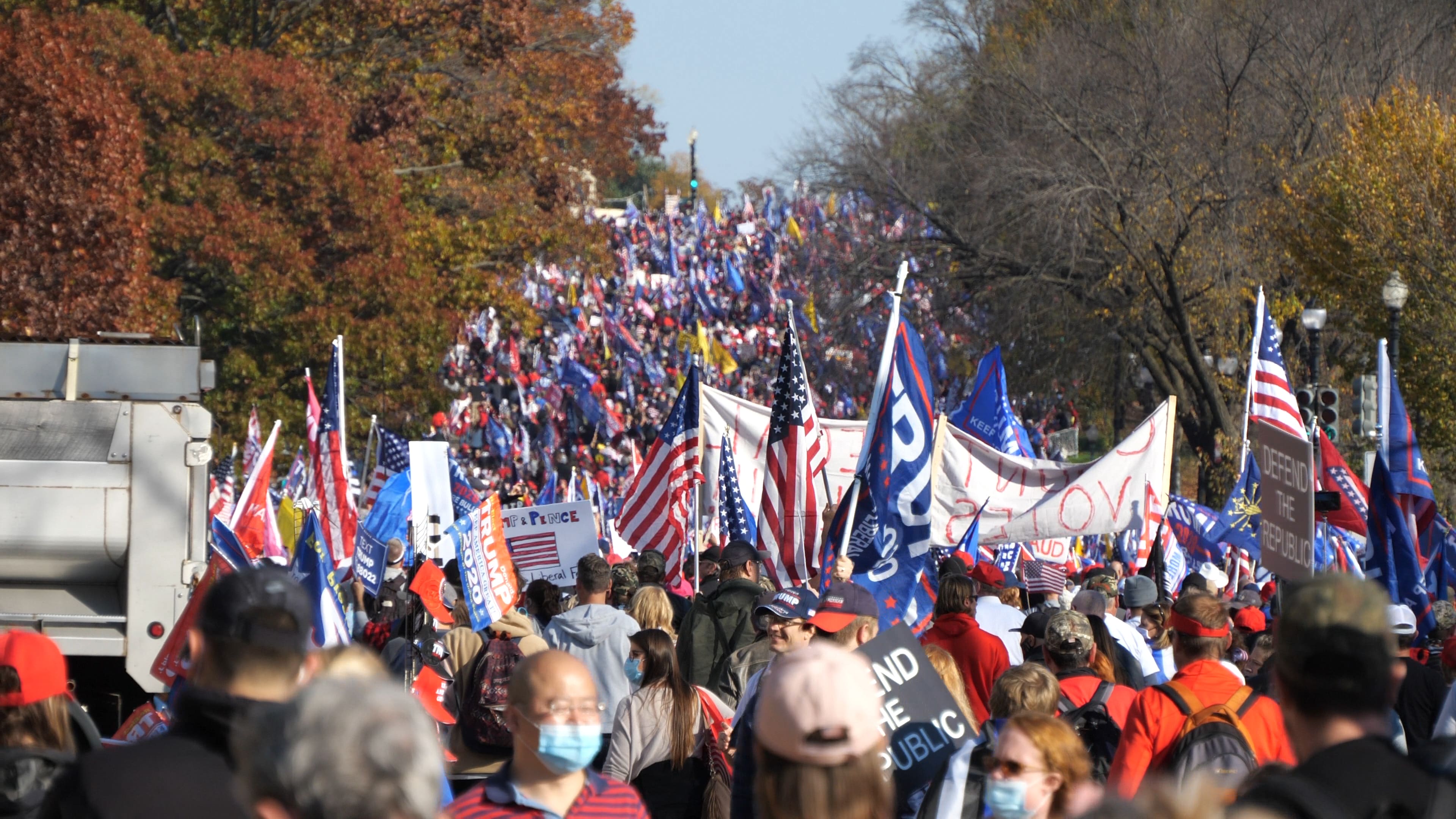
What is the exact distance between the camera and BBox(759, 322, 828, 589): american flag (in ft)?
36.6

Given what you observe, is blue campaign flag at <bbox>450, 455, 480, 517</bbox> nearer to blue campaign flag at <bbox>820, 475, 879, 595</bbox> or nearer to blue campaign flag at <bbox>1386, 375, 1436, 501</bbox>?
blue campaign flag at <bbox>820, 475, 879, 595</bbox>

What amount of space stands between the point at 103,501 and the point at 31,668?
213 inches

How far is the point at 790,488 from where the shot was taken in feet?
36.7

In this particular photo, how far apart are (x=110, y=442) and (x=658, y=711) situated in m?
4.27

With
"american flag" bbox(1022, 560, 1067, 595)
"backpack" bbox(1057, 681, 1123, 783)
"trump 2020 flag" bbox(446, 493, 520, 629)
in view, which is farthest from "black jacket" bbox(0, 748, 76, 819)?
"american flag" bbox(1022, 560, 1067, 595)

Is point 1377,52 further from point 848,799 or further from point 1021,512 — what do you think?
point 848,799

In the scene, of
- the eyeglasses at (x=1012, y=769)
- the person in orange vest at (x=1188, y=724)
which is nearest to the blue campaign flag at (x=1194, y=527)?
the person in orange vest at (x=1188, y=724)

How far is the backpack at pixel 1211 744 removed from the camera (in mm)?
4805

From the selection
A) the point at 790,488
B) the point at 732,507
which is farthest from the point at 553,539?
the point at 732,507

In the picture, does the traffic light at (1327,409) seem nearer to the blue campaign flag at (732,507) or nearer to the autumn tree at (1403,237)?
the autumn tree at (1403,237)

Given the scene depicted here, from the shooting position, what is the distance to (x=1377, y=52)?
95.6 ft

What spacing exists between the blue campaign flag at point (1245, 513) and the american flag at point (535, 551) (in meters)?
6.22

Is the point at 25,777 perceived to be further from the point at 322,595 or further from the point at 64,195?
the point at 64,195

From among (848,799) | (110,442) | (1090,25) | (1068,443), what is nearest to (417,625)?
(110,442)
